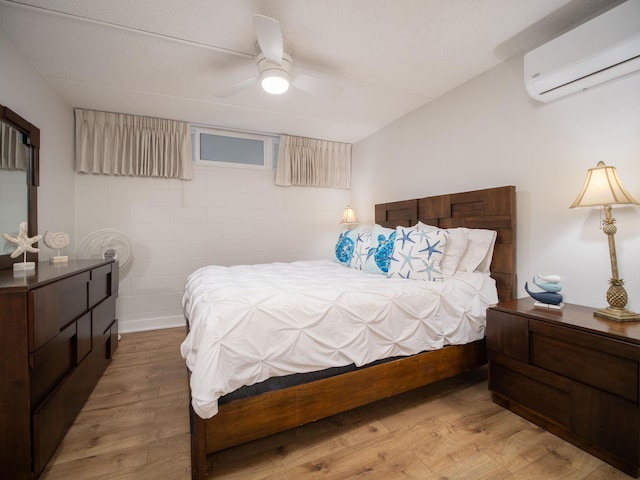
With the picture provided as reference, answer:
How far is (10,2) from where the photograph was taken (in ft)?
5.36

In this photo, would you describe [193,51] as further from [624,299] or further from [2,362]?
[624,299]

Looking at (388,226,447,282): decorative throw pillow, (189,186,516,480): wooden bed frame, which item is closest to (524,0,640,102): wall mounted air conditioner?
(189,186,516,480): wooden bed frame

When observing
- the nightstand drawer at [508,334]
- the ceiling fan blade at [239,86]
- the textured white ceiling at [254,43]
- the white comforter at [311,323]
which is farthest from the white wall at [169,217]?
the nightstand drawer at [508,334]

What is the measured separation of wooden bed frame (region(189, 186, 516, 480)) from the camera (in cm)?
124

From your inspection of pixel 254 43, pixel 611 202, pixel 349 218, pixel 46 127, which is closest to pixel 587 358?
pixel 611 202

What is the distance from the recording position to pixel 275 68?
1868 mm

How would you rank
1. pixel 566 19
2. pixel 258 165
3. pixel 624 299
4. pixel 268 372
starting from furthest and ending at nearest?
pixel 258 165 < pixel 566 19 < pixel 624 299 < pixel 268 372

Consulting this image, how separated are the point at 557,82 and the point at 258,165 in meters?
3.05

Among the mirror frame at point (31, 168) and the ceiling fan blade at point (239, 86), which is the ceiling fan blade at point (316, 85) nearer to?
the ceiling fan blade at point (239, 86)

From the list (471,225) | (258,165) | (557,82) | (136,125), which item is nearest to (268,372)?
(471,225)

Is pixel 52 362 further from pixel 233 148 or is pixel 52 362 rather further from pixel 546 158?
pixel 546 158

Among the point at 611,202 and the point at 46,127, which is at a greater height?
the point at 46,127

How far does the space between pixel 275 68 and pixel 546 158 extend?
1965mm

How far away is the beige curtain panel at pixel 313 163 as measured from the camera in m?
3.85
